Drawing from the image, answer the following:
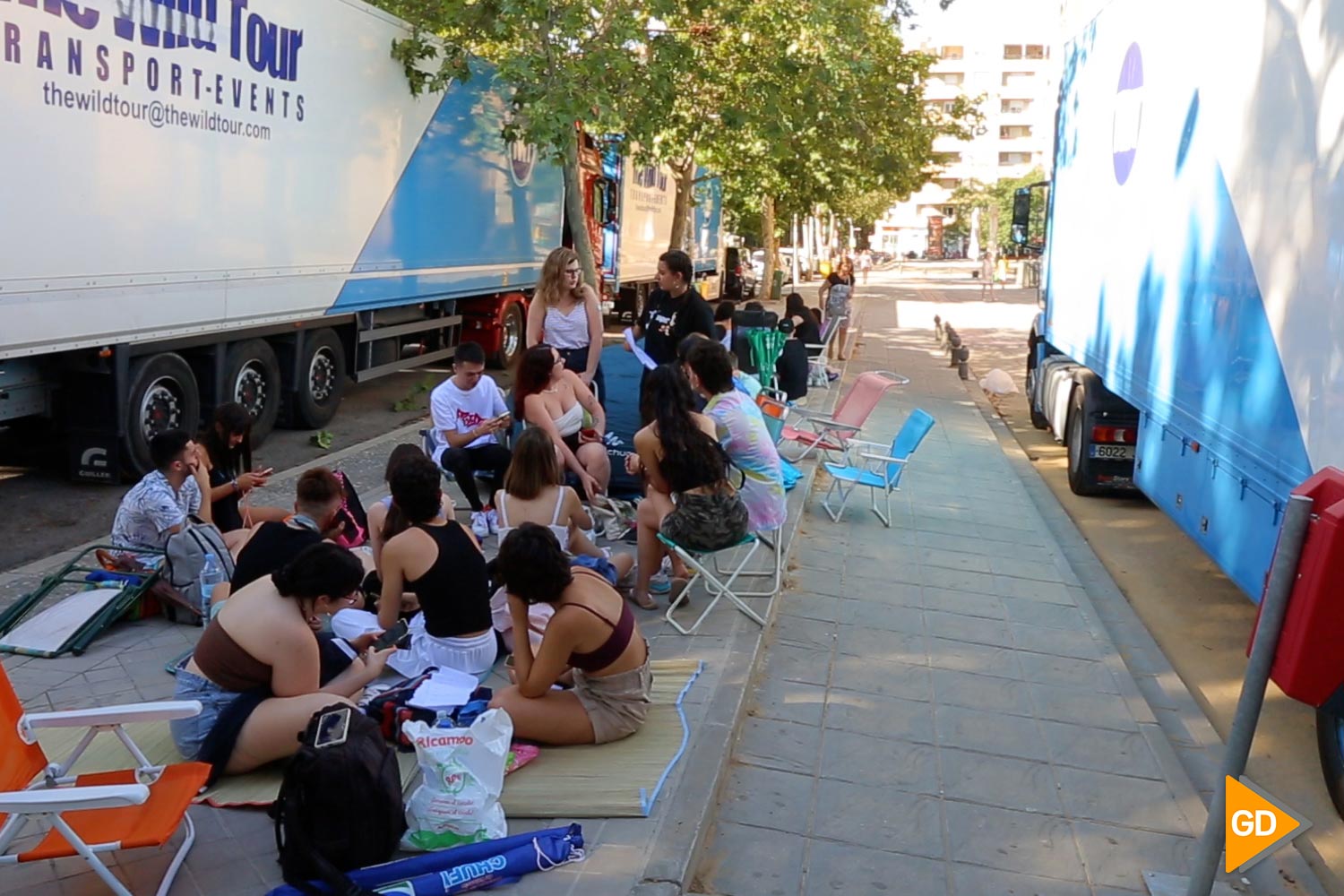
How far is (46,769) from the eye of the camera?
11.4 ft

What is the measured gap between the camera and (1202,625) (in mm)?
6875

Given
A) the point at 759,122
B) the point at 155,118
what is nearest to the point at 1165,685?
the point at 155,118

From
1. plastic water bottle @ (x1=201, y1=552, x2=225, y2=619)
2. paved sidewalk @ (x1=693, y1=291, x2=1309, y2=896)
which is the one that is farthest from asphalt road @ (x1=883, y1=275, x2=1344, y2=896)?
plastic water bottle @ (x1=201, y1=552, x2=225, y2=619)

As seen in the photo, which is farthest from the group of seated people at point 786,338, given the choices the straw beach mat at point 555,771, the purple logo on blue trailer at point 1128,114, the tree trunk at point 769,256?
the tree trunk at point 769,256

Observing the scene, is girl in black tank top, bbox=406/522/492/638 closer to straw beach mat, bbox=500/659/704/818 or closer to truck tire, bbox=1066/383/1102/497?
straw beach mat, bbox=500/659/704/818

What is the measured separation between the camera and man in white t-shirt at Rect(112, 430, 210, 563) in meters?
5.31

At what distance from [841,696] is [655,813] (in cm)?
162

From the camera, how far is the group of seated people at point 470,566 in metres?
3.77

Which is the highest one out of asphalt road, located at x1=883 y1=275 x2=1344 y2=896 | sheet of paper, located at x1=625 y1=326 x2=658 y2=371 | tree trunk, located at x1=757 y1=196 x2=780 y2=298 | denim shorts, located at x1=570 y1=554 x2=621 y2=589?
tree trunk, located at x1=757 y1=196 x2=780 y2=298

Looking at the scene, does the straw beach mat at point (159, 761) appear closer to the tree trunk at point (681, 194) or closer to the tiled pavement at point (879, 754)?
the tiled pavement at point (879, 754)

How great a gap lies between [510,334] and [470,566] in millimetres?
10646

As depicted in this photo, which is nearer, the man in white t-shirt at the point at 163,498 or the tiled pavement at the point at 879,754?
the tiled pavement at the point at 879,754

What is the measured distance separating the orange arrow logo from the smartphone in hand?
3138 mm

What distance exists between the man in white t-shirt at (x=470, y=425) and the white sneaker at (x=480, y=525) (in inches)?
5.7
